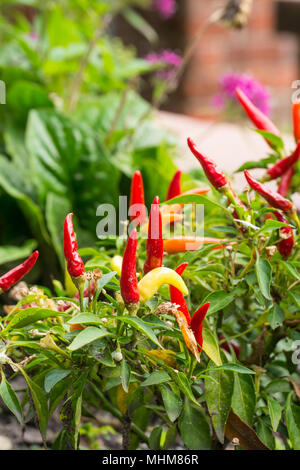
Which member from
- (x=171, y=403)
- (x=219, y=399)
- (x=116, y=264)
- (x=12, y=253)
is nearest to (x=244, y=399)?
(x=219, y=399)

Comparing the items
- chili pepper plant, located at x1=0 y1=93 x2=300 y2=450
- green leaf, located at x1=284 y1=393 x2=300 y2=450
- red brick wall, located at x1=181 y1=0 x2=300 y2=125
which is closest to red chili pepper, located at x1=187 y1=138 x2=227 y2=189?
chili pepper plant, located at x1=0 y1=93 x2=300 y2=450

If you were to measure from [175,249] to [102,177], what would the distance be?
92 cm

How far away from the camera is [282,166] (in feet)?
3.48

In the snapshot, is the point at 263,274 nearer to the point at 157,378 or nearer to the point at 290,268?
the point at 290,268

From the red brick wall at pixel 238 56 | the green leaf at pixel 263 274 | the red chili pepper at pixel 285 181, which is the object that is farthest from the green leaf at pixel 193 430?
the red brick wall at pixel 238 56

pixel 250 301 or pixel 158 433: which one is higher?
pixel 250 301

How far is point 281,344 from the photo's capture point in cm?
115

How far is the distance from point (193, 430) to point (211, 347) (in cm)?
14

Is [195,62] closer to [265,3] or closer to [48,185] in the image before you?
[265,3]

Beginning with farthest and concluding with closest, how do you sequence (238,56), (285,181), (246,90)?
(238,56) < (246,90) < (285,181)

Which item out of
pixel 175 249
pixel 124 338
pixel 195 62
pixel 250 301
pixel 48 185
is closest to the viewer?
pixel 124 338

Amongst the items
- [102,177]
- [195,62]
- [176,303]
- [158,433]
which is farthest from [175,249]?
[195,62]

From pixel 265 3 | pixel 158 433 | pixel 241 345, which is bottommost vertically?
pixel 158 433

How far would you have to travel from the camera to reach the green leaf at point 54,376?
791 millimetres
